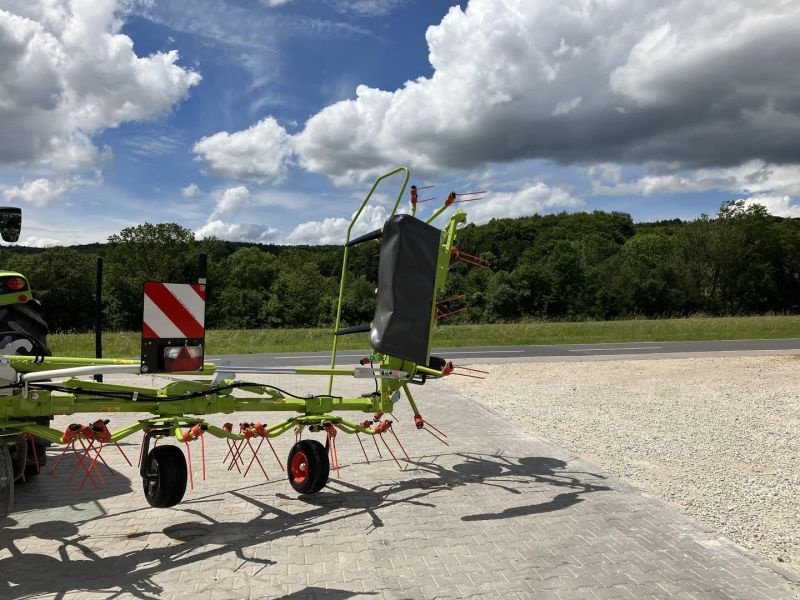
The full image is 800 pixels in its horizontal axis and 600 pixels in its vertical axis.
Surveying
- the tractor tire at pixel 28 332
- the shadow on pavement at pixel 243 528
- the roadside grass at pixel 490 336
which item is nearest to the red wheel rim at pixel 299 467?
the shadow on pavement at pixel 243 528

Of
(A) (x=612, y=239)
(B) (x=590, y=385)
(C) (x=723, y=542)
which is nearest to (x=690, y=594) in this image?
(C) (x=723, y=542)

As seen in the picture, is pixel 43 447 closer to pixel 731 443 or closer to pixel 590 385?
pixel 731 443

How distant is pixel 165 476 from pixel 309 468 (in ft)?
4.52

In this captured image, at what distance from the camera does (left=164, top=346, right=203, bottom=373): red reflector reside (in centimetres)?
412

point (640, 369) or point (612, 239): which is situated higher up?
point (612, 239)

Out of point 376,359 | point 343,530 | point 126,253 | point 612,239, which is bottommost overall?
point 343,530

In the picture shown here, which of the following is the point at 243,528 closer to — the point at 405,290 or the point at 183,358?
the point at 183,358

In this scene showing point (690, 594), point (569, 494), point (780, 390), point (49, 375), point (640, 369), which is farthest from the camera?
point (640, 369)

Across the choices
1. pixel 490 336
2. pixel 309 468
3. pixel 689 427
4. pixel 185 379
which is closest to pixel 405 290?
pixel 309 468

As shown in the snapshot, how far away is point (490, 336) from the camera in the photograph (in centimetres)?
2739

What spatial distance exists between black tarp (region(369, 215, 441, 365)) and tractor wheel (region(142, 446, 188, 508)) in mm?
1838

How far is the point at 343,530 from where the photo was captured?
4723 millimetres

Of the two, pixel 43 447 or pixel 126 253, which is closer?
pixel 43 447

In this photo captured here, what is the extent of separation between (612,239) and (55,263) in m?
63.0
